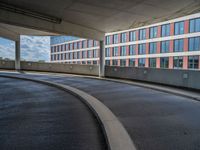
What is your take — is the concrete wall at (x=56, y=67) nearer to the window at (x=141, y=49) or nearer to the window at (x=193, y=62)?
the window at (x=193, y=62)

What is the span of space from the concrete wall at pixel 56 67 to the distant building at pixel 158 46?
26672mm

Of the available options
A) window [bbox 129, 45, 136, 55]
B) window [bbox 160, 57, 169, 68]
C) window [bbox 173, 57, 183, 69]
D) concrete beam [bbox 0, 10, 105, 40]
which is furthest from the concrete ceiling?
window [bbox 129, 45, 136, 55]

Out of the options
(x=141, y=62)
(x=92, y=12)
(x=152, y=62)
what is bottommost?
(x=152, y=62)

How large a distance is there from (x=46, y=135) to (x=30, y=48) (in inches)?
3227

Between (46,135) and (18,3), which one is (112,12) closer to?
(18,3)

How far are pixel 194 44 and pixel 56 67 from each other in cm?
2987

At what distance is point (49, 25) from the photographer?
13.9 meters

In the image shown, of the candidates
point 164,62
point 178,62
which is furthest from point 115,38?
point 178,62

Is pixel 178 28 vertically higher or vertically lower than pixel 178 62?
higher

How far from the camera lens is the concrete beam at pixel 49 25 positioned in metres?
11.8

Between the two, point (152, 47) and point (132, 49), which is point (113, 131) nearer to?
point (152, 47)

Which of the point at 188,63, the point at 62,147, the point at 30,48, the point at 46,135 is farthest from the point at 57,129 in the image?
the point at 30,48

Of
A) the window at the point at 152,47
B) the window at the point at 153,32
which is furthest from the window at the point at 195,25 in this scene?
the window at the point at 152,47

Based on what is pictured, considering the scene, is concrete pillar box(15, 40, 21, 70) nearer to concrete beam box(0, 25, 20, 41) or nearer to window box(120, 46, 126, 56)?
concrete beam box(0, 25, 20, 41)
